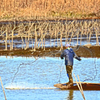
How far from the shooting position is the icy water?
50.4ft

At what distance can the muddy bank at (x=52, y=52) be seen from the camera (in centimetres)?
2772

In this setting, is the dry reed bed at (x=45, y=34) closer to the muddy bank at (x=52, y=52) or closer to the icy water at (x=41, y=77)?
the muddy bank at (x=52, y=52)

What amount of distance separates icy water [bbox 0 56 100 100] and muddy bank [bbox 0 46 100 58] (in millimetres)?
1125

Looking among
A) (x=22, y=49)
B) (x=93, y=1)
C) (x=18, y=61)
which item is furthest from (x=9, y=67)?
(x=93, y=1)

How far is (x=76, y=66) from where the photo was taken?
23.1m

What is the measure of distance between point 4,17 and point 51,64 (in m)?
54.3

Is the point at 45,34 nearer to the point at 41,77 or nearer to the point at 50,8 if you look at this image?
the point at 41,77

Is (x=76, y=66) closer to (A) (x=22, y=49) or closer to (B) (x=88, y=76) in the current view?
(B) (x=88, y=76)

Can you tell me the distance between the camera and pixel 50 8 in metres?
91.2

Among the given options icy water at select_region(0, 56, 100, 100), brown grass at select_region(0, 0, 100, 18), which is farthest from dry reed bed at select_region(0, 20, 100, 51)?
brown grass at select_region(0, 0, 100, 18)

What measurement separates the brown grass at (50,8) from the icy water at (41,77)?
53864 mm

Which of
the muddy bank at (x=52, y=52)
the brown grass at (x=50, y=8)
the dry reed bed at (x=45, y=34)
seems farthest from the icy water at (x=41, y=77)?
the brown grass at (x=50, y=8)

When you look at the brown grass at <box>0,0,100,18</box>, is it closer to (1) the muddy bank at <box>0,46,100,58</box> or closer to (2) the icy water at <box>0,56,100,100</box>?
(1) the muddy bank at <box>0,46,100,58</box>

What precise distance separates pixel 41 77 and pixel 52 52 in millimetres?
9637
